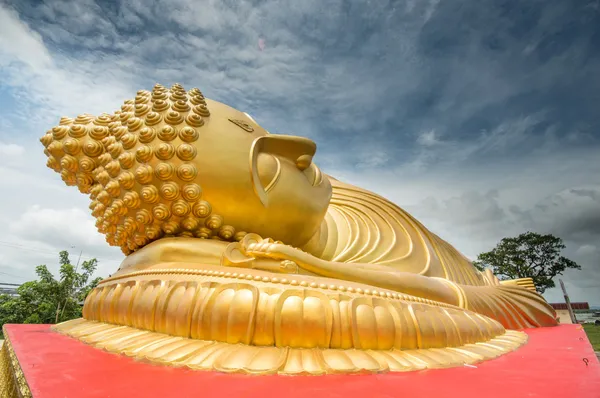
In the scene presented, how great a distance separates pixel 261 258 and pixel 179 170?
720 millimetres

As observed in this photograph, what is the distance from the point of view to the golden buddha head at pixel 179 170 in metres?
2.05

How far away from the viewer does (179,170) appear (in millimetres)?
2014

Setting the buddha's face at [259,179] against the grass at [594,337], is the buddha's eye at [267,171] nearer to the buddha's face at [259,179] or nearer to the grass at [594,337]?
the buddha's face at [259,179]

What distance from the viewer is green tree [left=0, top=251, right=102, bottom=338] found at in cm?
1006

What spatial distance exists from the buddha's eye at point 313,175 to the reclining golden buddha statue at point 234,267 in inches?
0.4

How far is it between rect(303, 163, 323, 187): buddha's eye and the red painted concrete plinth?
1534 mm

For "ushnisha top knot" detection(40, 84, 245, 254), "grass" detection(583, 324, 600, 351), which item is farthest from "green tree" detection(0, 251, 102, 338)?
"grass" detection(583, 324, 600, 351)

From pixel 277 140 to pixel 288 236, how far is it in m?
0.68

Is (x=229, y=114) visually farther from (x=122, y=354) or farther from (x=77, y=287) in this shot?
(x=77, y=287)

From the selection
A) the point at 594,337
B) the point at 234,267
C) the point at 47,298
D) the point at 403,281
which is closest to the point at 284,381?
the point at 234,267

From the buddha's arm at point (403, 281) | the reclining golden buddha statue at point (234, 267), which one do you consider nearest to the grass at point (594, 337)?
the buddha's arm at point (403, 281)

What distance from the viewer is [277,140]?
7.78ft

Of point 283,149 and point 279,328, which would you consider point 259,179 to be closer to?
point 283,149

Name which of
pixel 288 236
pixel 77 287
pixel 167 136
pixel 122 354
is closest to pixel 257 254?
pixel 288 236
